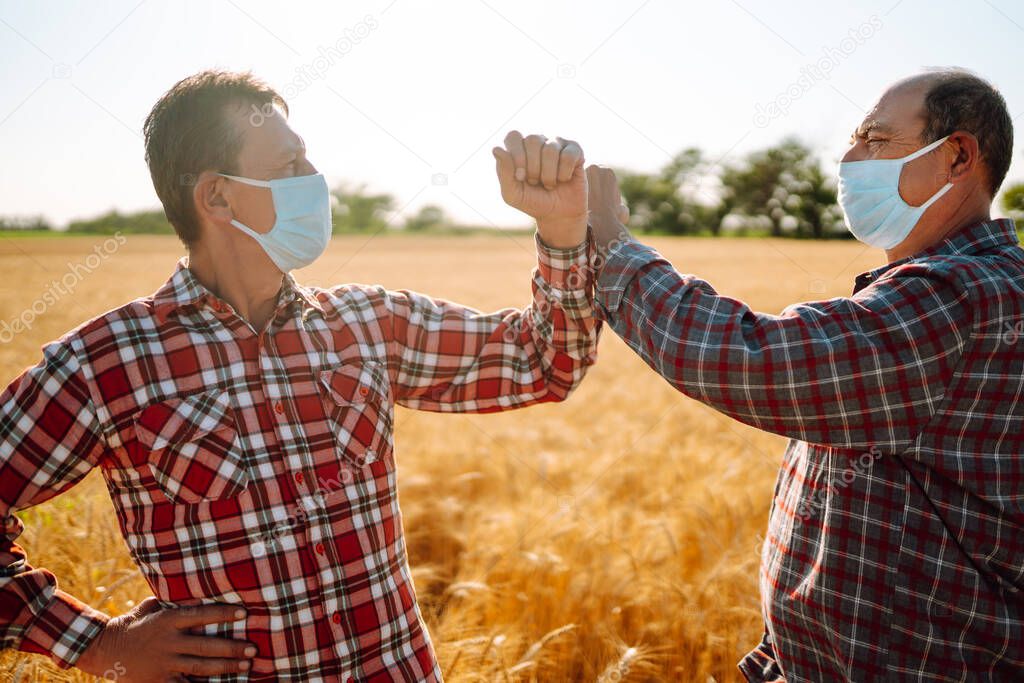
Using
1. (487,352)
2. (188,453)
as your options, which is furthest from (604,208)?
(188,453)

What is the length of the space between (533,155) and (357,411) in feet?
2.50

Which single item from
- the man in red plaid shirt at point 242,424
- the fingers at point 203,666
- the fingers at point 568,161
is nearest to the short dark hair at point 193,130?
the man in red plaid shirt at point 242,424

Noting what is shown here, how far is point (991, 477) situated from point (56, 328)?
11.5 m

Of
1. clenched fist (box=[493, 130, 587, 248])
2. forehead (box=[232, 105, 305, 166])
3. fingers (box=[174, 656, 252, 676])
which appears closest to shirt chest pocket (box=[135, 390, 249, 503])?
fingers (box=[174, 656, 252, 676])

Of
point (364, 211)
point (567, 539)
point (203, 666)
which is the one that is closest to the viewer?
point (203, 666)

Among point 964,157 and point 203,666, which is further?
point 964,157

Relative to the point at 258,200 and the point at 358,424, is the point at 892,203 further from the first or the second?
the point at 258,200

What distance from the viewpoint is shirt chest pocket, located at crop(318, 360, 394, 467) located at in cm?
170

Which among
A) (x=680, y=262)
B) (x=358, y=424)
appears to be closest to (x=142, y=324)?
(x=358, y=424)

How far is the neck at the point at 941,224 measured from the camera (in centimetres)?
173

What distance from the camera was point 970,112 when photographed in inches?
66.4

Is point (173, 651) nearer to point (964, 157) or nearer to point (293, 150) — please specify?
point (293, 150)

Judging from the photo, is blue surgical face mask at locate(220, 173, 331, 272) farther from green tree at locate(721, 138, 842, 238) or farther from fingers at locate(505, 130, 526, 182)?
green tree at locate(721, 138, 842, 238)

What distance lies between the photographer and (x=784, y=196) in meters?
17.5
